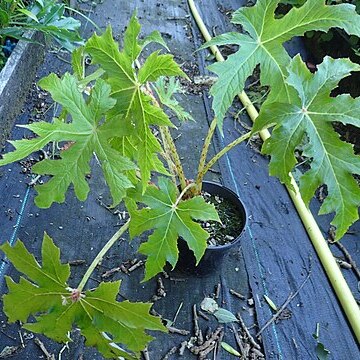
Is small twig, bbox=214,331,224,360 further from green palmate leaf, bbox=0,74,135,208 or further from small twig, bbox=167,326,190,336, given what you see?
green palmate leaf, bbox=0,74,135,208

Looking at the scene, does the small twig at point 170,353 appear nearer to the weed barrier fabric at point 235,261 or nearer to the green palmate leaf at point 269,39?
the weed barrier fabric at point 235,261

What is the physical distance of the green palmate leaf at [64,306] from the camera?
3.24ft

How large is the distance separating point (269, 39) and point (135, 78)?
328 mm

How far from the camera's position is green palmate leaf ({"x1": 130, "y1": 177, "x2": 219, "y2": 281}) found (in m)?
1.15

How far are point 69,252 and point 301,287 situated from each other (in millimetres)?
759

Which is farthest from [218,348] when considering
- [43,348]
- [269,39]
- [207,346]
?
[269,39]

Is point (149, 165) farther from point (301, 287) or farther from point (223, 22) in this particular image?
point (223, 22)

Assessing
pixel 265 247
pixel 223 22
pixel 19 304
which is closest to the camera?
pixel 19 304

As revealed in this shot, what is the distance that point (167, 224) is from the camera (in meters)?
1.17

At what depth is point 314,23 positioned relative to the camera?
1.09 meters

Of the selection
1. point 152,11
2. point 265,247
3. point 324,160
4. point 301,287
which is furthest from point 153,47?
point 324,160

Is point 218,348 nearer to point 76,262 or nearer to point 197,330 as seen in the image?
point 197,330

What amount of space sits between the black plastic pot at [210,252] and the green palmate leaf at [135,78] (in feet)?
1.39

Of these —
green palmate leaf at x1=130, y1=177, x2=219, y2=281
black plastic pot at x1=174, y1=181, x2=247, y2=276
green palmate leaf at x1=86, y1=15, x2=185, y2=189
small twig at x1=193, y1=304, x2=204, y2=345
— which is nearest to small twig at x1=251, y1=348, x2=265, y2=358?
small twig at x1=193, y1=304, x2=204, y2=345
